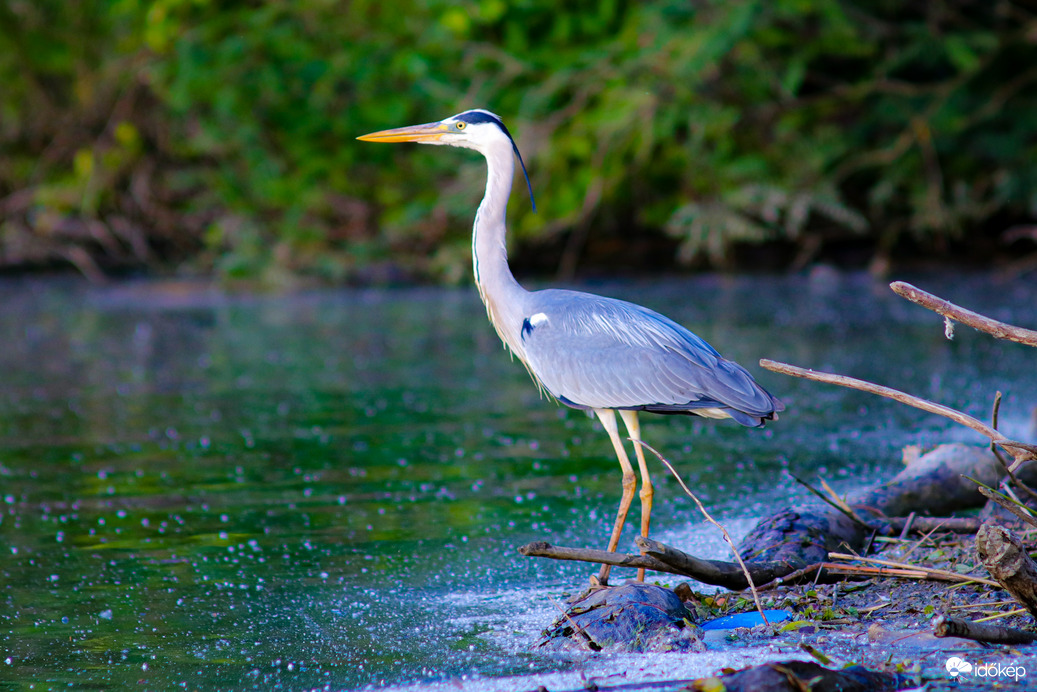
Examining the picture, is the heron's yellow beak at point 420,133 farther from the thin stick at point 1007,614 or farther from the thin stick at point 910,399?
the thin stick at point 1007,614

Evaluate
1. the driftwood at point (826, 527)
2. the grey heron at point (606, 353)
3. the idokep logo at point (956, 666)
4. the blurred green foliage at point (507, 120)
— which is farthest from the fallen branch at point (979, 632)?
the blurred green foliage at point (507, 120)

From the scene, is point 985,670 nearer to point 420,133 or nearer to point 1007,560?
point 1007,560

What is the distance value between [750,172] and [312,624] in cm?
1006

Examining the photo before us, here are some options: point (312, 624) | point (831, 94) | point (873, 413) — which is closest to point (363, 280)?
point (831, 94)

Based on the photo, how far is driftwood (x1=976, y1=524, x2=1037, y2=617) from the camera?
9.45 feet

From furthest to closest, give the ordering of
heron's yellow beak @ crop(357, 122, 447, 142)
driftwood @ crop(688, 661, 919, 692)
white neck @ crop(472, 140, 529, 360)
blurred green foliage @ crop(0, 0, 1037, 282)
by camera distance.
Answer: blurred green foliage @ crop(0, 0, 1037, 282) → heron's yellow beak @ crop(357, 122, 447, 142) → white neck @ crop(472, 140, 529, 360) → driftwood @ crop(688, 661, 919, 692)

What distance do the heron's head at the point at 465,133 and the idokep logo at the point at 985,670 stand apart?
2523 mm

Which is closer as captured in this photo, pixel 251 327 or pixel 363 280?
pixel 251 327

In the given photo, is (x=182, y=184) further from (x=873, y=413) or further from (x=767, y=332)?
(x=873, y=413)

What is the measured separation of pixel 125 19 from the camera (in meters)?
16.2

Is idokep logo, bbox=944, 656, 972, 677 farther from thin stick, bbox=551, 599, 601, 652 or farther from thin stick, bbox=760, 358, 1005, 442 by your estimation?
thin stick, bbox=551, 599, 601, 652

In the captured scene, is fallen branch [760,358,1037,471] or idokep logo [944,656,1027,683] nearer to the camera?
idokep logo [944,656,1027,683]

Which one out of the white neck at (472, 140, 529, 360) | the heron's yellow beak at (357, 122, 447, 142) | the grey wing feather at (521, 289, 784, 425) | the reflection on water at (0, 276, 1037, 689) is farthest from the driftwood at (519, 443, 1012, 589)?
the heron's yellow beak at (357, 122, 447, 142)

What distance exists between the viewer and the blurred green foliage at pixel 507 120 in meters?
12.5
